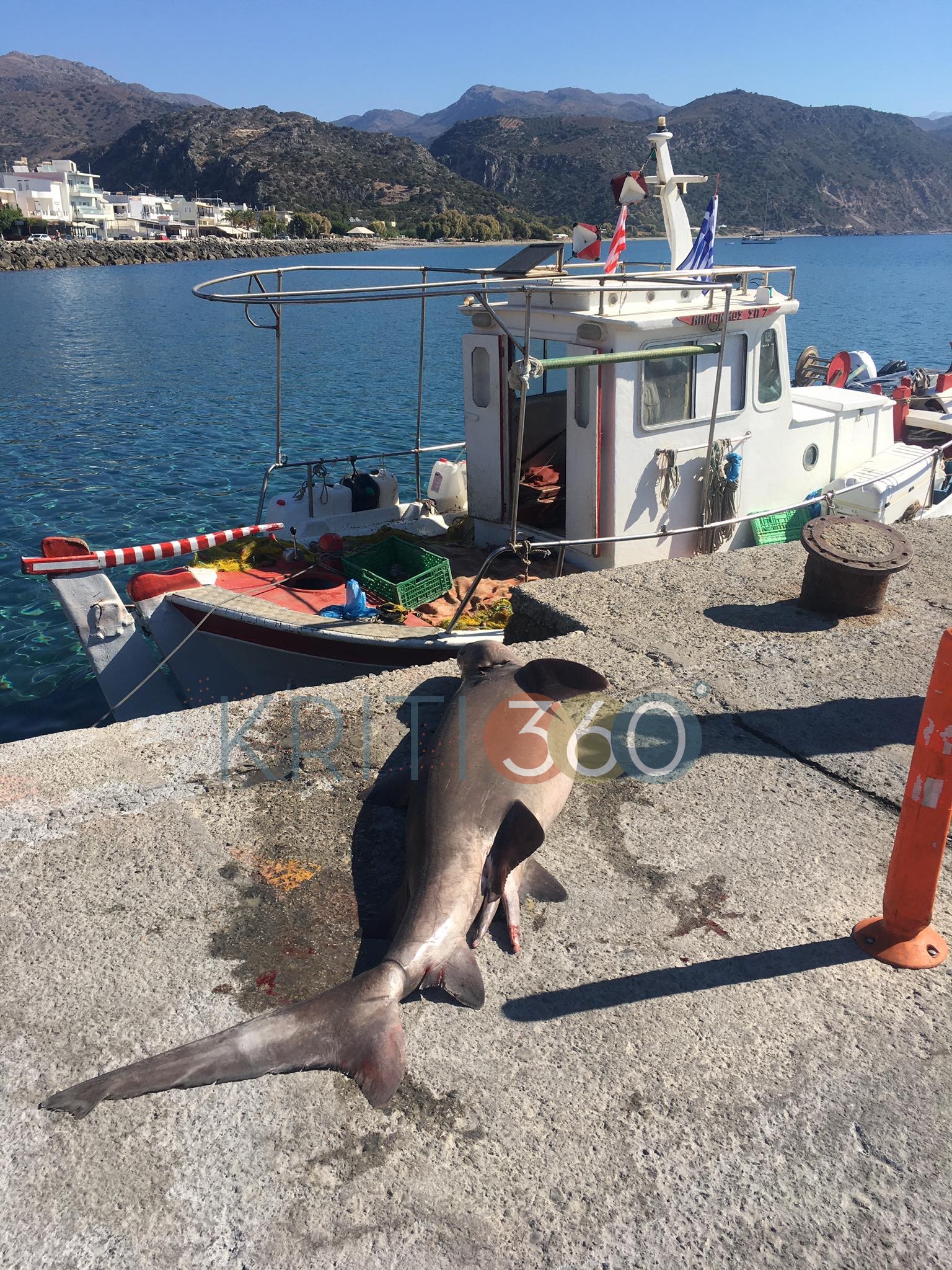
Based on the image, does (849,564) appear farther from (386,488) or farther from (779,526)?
(386,488)

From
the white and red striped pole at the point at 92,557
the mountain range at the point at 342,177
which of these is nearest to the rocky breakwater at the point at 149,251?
the mountain range at the point at 342,177

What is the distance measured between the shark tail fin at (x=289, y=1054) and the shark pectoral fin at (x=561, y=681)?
190 centimetres

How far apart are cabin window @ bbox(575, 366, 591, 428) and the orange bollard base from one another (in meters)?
5.61

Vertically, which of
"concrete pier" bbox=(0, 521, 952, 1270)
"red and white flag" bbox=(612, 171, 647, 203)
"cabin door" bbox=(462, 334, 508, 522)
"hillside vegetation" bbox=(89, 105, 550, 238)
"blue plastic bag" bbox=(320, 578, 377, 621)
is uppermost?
"hillside vegetation" bbox=(89, 105, 550, 238)

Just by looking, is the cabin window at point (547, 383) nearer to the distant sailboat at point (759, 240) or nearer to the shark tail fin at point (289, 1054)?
the shark tail fin at point (289, 1054)

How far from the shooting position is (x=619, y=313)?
26.5 feet

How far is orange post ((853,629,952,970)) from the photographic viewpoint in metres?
3.11

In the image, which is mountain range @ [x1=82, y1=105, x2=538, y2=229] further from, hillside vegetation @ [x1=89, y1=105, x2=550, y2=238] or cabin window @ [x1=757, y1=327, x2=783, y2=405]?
cabin window @ [x1=757, y1=327, x2=783, y2=405]

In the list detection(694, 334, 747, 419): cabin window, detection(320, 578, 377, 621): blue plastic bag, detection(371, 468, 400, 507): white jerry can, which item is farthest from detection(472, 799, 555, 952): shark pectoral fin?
detection(371, 468, 400, 507): white jerry can

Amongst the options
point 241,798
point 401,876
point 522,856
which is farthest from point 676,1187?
point 241,798

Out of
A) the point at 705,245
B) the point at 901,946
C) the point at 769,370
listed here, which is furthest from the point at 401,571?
the point at 901,946

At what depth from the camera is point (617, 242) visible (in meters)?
9.19

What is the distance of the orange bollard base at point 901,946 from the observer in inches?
133

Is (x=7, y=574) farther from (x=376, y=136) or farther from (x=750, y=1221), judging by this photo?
(x=376, y=136)
